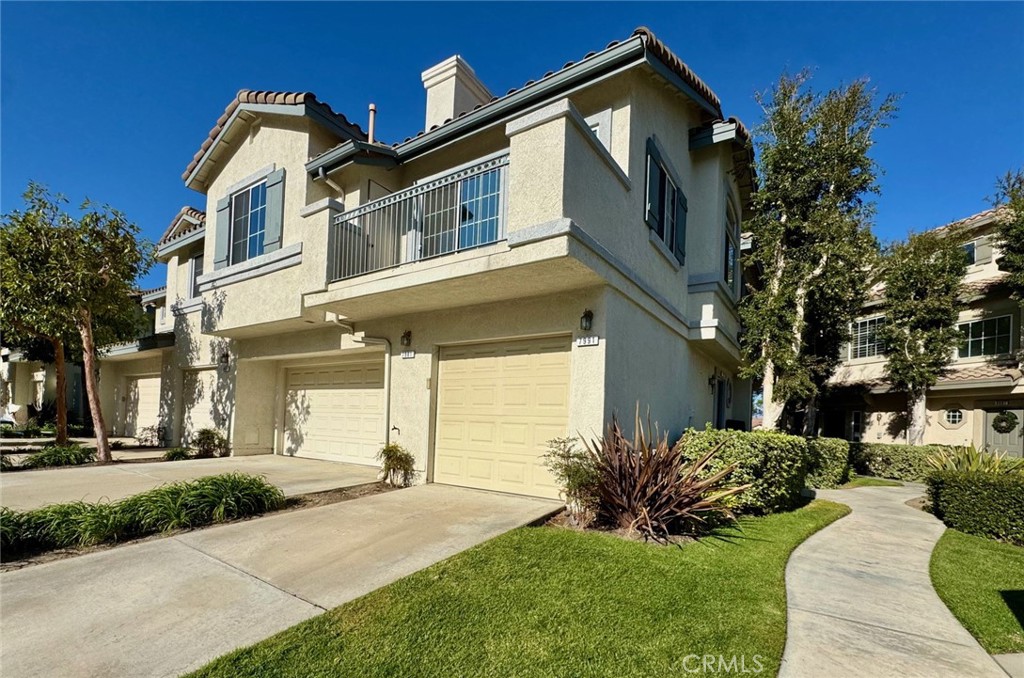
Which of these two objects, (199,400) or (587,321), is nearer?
(587,321)

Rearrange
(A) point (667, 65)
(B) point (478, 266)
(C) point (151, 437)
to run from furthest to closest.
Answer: (C) point (151, 437), (A) point (667, 65), (B) point (478, 266)

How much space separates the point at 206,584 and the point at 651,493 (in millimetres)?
4936

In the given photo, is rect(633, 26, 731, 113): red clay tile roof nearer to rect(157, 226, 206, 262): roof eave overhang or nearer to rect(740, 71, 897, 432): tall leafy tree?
rect(740, 71, 897, 432): tall leafy tree

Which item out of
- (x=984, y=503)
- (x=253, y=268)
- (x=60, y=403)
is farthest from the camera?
(x=60, y=403)

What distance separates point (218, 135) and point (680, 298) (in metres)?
13.1

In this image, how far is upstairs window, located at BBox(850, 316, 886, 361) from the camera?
23453 mm

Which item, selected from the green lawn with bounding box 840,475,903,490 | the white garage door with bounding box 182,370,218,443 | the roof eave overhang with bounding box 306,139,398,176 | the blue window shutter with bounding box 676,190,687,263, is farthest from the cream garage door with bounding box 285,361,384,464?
the green lawn with bounding box 840,475,903,490

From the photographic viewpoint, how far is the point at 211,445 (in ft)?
43.0

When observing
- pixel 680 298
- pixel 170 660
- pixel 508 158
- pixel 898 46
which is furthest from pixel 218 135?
pixel 898 46

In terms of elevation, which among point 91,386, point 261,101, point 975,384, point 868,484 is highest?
point 261,101

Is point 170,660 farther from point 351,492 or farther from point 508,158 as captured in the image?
point 508,158

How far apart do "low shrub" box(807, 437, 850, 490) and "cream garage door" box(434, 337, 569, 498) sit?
7449mm

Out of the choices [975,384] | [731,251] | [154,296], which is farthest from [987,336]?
[154,296]

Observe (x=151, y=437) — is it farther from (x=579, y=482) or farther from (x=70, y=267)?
(x=579, y=482)
